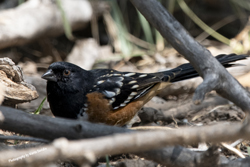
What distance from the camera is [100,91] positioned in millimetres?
2697

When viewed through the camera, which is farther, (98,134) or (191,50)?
(191,50)

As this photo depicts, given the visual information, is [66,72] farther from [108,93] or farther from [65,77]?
[108,93]

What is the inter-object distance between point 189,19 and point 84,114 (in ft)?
10.8

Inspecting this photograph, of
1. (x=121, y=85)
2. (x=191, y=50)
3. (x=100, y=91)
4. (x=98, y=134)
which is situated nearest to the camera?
(x=98, y=134)

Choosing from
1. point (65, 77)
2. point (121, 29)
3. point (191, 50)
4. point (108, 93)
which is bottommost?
Result: point (108, 93)

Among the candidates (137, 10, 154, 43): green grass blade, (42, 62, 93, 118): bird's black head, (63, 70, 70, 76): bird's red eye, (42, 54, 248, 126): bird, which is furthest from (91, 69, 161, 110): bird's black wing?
(137, 10, 154, 43): green grass blade

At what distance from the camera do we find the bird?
2.52 meters

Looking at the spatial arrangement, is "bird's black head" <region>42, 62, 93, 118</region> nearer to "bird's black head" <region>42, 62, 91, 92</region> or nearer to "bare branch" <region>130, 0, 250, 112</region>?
"bird's black head" <region>42, 62, 91, 92</region>

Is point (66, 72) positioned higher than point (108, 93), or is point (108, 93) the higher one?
point (66, 72)

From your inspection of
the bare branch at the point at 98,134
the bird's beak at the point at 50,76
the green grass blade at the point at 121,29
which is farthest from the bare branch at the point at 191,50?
the green grass blade at the point at 121,29

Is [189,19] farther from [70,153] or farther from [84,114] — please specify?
[70,153]

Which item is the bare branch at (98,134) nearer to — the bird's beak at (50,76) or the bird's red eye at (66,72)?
the bird's beak at (50,76)

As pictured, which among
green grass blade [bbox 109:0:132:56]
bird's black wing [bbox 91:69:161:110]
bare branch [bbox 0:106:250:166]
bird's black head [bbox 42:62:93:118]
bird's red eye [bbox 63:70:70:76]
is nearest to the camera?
bare branch [bbox 0:106:250:166]

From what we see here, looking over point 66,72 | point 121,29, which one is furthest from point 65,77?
point 121,29
